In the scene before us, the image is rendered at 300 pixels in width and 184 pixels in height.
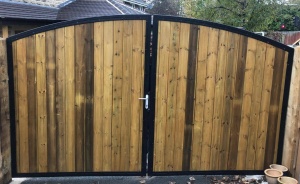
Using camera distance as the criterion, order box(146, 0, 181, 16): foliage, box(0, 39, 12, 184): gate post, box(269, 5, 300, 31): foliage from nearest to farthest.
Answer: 1. box(0, 39, 12, 184): gate post
2. box(269, 5, 300, 31): foliage
3. box(146, 0, 181, 16): foliage

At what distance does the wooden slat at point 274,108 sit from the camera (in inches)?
152

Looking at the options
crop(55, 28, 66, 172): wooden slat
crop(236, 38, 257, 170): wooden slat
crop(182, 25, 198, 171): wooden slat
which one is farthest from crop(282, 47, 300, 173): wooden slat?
crop(55, 28, 66, 172): wooden slat

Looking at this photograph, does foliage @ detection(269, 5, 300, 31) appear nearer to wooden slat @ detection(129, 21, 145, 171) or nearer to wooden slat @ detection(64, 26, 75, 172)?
wooden slat @ detection(129, 21, 145, 171)

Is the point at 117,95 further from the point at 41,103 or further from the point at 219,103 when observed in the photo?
the point at 219,103

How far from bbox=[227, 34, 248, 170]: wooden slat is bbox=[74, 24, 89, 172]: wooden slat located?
6.03 feet

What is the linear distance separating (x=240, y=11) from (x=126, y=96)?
35.0 ft

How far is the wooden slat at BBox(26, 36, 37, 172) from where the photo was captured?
3607 mm

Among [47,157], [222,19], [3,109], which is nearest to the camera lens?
[3,109]

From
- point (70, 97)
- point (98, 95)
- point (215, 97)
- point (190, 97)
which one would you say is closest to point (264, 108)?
point (215, 97)

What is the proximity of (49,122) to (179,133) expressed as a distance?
5.26 ft

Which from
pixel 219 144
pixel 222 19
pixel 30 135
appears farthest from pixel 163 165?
pixel 222 19

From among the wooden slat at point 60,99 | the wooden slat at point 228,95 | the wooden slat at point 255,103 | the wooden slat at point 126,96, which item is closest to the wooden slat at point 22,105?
the wooden slat at point 60,99

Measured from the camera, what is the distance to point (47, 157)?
384cm

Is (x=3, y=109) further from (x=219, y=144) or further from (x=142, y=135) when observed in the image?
(x=219, y=144)
